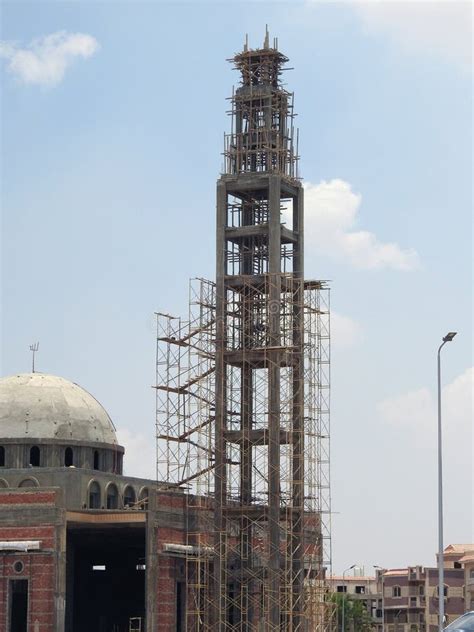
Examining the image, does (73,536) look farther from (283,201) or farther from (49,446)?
(283,201)

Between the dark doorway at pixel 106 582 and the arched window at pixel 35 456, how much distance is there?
18.7 ft

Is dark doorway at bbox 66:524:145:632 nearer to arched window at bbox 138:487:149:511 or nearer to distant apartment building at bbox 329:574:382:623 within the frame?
arched window at bbox 138:487:149:511

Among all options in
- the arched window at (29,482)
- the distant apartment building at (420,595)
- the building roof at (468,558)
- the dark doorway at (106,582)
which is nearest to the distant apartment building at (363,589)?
the distant apartment building at (420,595)

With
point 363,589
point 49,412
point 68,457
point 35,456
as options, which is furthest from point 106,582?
point 363,589

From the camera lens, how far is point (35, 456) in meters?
89.0

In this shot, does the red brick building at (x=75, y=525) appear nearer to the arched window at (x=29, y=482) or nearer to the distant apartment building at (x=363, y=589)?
the arched window at (x=29, y=482)

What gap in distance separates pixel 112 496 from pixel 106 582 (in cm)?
922

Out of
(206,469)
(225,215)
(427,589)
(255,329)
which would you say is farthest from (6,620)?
(427,589)

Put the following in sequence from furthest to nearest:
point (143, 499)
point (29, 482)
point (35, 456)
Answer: point (35, 456)
point (143, 499)
point (29, 482)

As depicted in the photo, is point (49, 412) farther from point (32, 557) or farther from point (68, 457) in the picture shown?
point (32, 557)

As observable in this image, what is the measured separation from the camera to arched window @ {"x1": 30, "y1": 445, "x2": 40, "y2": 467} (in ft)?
292

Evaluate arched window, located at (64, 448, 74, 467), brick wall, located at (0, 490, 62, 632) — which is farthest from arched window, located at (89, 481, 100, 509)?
brick wall, located at (0, 490, 62, 632)

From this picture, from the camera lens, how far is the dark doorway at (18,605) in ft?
258

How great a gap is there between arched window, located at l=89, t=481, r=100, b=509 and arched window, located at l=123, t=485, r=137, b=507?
4078 millimetres
